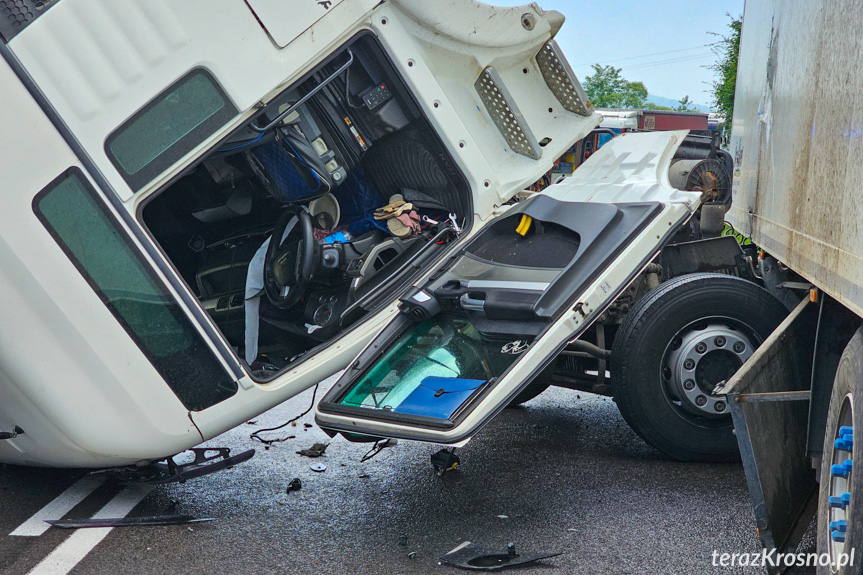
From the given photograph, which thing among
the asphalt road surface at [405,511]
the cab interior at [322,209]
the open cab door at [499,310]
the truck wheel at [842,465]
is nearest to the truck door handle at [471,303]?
the open cab door at [499,310]

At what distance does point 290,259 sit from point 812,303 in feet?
8.72

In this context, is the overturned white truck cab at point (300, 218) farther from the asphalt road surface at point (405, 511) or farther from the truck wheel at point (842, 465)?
the truck wheel at point (842, 465)

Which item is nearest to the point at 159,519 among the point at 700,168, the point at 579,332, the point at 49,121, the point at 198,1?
the point at 49,121

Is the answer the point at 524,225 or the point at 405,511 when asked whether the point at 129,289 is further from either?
the point at 524,225

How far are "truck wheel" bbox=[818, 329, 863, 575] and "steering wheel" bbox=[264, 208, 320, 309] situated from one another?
9.11ft

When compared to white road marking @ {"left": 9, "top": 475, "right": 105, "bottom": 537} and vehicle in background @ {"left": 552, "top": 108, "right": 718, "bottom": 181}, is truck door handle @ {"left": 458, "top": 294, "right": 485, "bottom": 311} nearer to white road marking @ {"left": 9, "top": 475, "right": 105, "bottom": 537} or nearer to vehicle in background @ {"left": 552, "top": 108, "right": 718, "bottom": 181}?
white road marking @ {"left": 9, "top": 475, "right": 105, "bottom": 537}

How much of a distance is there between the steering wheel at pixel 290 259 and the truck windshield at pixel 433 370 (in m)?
0.80

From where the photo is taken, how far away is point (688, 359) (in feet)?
12.8

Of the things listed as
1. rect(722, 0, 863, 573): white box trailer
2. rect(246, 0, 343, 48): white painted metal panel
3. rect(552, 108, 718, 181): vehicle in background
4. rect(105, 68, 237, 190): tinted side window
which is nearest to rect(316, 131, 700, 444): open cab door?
rect(722, 0, 863, 573): white box trailer

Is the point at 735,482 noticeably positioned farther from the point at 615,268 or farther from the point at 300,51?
the point at 300,51

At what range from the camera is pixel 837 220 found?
233cm

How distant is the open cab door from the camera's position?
3.41 meters

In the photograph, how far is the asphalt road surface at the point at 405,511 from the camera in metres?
3.22

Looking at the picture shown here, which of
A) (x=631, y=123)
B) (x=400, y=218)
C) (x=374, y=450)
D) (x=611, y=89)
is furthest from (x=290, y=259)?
(x=611, y=89)
